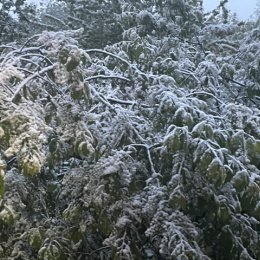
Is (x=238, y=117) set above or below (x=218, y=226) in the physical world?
above

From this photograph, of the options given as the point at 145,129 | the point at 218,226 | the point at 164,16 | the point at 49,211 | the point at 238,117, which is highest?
the point at 164,16

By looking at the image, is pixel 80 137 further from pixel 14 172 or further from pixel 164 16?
pixel 164 16

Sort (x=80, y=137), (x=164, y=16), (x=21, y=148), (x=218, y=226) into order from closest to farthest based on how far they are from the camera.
A: (x=21, y=148) → (x=80, y=137) → (x=218, y=226) → (x=164, y=16)

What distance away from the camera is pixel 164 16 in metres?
5.92

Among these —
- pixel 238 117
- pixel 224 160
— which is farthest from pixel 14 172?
pixel 238 117

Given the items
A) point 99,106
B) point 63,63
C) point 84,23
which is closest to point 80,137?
point 63,63

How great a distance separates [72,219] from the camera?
8.71 feet

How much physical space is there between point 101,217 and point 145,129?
75 cm

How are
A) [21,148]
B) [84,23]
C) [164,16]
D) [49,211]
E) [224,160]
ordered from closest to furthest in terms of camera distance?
1. [21,148]
2. [224,160]
3. [49,211]
4. [164,16]
5. [84,23]

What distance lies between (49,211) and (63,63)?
39.5 inches

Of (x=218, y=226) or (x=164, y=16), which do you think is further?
(x=164, y=16)

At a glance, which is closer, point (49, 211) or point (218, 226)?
point (218, 226)

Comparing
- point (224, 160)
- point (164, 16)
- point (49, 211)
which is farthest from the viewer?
point (164, 16)

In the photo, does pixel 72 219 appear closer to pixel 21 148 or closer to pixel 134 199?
pixel 134 199
